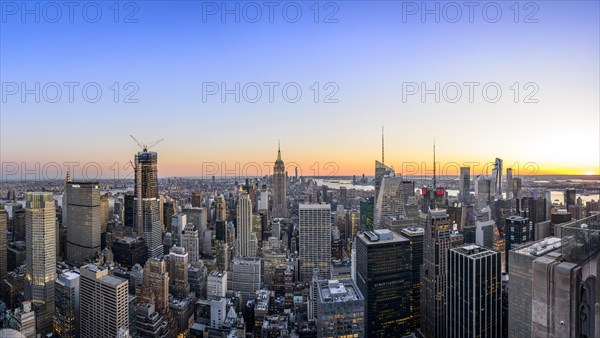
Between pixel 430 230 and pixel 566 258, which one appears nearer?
pixel 566 258

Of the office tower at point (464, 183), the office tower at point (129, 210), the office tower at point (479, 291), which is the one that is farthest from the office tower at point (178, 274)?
the office tower at point (464, 183)

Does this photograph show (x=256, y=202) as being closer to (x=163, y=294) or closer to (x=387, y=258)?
(x=163, y=294)

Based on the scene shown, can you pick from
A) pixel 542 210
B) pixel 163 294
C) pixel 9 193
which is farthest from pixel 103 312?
pixel 542 210

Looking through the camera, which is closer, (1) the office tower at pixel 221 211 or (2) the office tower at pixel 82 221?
(2) the office tower at pixel 82 221

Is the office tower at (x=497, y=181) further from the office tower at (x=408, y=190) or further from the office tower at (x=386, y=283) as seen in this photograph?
the office tower at (x=386, y=283)

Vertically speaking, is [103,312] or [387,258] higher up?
[387,258]

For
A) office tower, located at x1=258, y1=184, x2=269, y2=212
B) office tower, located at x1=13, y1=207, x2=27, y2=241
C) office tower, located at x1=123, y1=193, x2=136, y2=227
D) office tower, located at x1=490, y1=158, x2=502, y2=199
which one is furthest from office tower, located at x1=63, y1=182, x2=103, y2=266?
office tower, located at x1=490, y1=158, x2=502, y2=199

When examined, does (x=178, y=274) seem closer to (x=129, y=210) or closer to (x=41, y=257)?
(x=41, y=257)
